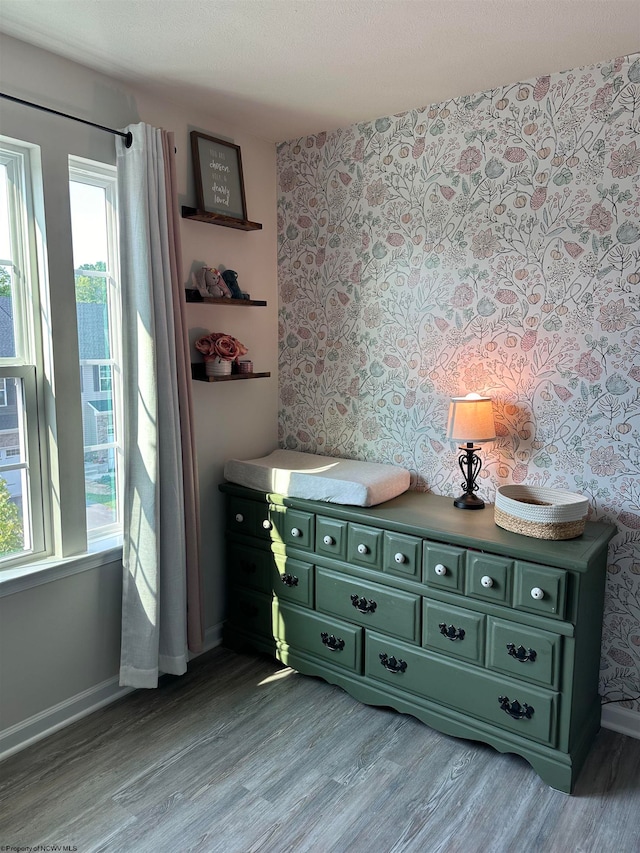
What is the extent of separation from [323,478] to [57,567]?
113 cm

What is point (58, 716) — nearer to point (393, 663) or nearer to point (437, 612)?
point (393, 663)

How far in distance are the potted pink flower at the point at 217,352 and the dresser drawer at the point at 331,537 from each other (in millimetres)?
836

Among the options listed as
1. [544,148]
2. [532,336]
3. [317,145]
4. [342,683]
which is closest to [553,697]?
[342,683]

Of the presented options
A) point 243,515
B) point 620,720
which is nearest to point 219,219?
point 243,515

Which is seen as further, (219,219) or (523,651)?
(219,219)

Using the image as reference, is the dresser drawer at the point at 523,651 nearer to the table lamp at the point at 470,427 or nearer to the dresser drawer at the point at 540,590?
the dresser drawer at the point at 540,590

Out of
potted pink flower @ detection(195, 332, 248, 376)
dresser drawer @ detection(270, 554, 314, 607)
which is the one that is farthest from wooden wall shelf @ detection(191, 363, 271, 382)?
dresser drawer @ detection(270, 554, 314, 607)

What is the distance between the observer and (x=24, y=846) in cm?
194

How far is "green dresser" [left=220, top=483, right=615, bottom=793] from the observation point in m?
Answer: 2.20

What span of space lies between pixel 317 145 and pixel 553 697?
2673 mm

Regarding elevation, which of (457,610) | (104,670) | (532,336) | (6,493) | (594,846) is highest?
(532,336)

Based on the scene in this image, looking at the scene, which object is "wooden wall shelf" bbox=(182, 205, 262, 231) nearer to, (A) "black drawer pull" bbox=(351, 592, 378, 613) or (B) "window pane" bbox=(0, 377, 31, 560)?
(B) "window pane" bbox=(0, 377, 31, 560)

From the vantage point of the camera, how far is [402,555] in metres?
2.52

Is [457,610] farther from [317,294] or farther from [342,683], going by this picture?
[317,294]
